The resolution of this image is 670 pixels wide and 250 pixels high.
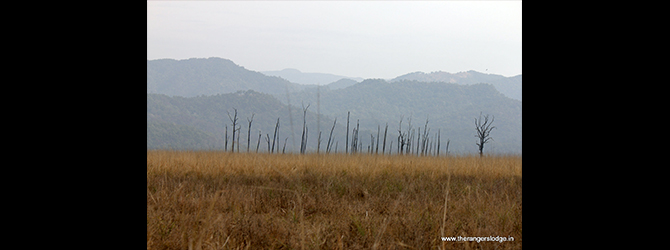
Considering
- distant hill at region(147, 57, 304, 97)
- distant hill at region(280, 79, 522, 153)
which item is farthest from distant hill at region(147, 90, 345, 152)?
distant hill at region(147, 57, 304, 97)

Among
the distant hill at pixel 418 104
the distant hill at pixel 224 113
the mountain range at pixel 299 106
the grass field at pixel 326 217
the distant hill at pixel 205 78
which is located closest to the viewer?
the grass field at pixel 326 217

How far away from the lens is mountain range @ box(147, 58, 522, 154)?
11369cm

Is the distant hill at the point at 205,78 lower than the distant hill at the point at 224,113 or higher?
higher

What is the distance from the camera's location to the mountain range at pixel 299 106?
114 m

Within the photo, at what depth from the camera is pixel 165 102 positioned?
127m

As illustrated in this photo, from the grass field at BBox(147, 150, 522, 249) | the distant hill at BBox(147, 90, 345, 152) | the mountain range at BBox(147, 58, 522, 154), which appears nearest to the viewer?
the grass field at BBox(147, 150, 522, 249)

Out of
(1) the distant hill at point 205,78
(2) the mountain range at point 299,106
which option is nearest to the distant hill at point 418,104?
(2) the mountain range at point 299,106

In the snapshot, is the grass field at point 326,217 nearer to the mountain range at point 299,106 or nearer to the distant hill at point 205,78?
the mountain range at point 299,106

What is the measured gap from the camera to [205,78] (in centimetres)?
17950

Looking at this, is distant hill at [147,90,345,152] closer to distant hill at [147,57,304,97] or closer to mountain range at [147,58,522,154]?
mountain range at [147,58,522,154]
